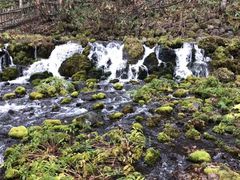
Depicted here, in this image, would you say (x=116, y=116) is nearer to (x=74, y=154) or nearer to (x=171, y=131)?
(x=171, y=131)

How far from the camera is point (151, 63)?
16.3m

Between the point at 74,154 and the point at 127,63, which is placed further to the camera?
the point at 127,63

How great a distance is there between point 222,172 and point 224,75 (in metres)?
8.32

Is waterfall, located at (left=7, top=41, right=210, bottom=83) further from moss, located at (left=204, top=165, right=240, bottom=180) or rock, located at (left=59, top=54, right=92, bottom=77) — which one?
moss, located at (left=204, top=165, right=240, bottom=180)

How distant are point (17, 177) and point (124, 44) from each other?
1115 centimetres

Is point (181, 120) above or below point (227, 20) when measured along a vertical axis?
below

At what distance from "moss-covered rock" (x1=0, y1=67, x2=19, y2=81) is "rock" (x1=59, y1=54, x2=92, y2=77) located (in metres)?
2.05

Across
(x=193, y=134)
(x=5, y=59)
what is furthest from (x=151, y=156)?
(x=5, y=59)

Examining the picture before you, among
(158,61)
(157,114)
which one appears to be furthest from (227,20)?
(157,114)

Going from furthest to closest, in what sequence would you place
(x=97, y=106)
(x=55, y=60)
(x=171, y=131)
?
(x=55, y=60) → (x=97, y=106) → (x=171, y=131)

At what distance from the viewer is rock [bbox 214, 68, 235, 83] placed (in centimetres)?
1469

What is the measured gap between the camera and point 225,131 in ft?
31.9

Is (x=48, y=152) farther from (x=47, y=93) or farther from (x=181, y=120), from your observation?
(x=47, y=93)

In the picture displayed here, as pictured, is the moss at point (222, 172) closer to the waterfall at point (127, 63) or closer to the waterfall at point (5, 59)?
the waterfall at point (127, 63)
